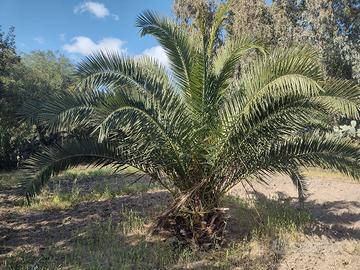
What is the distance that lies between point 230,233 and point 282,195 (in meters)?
4.11

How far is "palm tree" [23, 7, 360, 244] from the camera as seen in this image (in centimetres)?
535

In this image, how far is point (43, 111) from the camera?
18.5 ft

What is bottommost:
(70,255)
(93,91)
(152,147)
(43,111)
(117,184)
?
(70,255)

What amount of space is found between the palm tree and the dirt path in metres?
1.24

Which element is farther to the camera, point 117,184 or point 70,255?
point 117,184

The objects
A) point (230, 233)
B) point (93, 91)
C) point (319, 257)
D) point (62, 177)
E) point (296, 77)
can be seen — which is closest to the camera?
point (296, 77)

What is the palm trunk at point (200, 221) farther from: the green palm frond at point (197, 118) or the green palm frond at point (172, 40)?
the green palm frond at point (172, 40)

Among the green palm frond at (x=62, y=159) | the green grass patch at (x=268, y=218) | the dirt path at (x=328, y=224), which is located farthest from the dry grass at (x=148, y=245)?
the green palm frond at (x=62, y=159)

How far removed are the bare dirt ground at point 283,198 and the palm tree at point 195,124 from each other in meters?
1.24

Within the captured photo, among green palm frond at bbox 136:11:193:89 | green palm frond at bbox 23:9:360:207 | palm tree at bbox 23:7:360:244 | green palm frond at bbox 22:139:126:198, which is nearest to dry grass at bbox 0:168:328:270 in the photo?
palm tree at bbox 23:7:360:244

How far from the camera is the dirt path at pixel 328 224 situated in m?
5.39

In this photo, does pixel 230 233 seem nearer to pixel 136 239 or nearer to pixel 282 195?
pixel 136 239

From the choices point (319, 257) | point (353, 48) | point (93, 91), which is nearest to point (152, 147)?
point (93, 91)

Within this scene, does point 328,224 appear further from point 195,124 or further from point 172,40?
point 172,40
